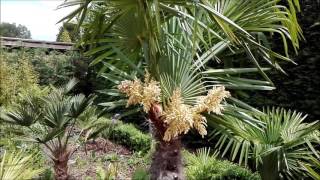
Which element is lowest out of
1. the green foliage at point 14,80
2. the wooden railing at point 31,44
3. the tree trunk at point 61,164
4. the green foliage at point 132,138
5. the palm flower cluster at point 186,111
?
the green foliage at point 132,138

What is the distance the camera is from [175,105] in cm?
262

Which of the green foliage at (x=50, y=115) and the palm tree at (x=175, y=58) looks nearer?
the palm tree at (x=175, y=58)

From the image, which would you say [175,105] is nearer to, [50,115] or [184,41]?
[184,41]

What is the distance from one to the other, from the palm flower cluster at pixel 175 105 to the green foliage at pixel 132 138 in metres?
4.54

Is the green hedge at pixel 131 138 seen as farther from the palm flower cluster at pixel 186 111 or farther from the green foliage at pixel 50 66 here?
the palm flower cluster at pixel 186 111

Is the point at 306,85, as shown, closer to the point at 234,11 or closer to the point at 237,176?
the point at 237,176

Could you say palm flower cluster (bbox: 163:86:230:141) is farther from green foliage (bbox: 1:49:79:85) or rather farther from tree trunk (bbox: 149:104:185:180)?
green foliage (bbox: 1:49:79:85)

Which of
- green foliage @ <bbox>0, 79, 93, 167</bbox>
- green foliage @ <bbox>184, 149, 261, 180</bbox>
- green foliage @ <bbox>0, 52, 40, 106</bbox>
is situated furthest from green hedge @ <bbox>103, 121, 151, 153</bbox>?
green foliage @ <bbox>0, 79, 93, 167</bbox>

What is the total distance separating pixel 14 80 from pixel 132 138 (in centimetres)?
338

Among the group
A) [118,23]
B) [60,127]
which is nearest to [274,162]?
[118,23]

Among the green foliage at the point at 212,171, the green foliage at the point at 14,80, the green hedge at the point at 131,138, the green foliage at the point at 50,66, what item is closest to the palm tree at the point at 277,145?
the green foliage at the point at 212,171

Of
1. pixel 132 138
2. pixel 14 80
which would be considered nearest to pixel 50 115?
pixel 132 138

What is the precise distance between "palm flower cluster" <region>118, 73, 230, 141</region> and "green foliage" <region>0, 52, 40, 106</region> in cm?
622

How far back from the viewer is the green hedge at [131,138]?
7.24m
